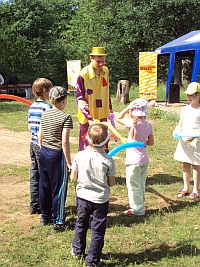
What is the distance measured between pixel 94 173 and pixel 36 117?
1346 mm

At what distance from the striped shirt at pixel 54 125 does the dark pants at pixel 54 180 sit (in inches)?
3.2

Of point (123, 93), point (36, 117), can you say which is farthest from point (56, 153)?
point (123, 93)

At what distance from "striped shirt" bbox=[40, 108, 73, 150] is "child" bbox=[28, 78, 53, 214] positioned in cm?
37

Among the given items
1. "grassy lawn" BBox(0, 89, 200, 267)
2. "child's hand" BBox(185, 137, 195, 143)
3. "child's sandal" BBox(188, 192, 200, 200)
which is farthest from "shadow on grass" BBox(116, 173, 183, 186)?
"child's hand" BBox(185, 137, 195, 143)

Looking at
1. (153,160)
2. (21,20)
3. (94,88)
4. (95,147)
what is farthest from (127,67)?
(95,147)

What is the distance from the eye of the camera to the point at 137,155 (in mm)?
4422

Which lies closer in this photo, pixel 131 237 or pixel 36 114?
pixel 131 237

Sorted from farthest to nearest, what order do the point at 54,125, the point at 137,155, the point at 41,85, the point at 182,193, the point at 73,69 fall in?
the point at 73,69
the point at 182,193
the point at 137,155
the point at 41,85
the point at 54,125

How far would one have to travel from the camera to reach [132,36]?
1029 inches

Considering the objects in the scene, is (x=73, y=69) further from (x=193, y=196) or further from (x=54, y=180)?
(x=54, y=180)

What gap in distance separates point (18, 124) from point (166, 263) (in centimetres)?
897

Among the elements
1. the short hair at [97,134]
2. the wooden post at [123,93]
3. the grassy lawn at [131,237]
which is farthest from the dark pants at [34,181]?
the wooden post at [123,93]

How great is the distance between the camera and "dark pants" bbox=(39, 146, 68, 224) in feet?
12.9

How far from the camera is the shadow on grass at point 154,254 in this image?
3473mm
